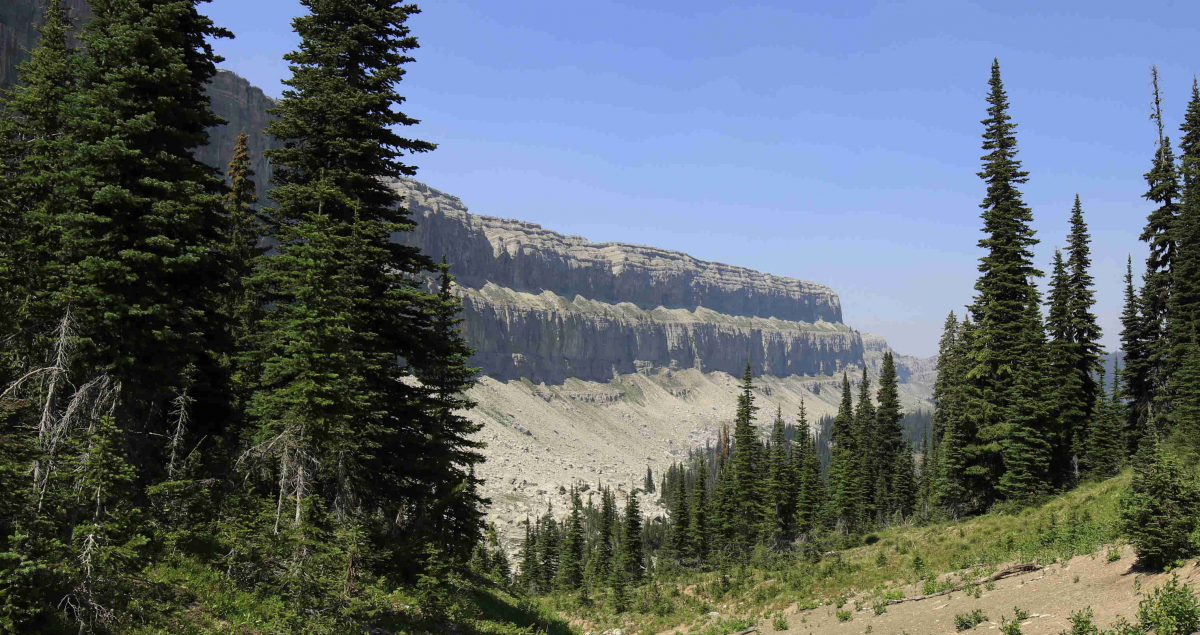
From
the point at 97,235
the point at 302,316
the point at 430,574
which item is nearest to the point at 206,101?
the point at 97,235

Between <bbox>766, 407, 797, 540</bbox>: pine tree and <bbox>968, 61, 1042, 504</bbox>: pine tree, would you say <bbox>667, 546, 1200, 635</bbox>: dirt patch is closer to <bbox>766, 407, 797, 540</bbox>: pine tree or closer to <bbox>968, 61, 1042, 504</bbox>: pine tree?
<bbox>968, 61, 1042, 504</bbox>: pine tree

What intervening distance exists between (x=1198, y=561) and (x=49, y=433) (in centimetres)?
2218

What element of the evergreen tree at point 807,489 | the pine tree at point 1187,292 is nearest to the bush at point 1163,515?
the pine tree at point 1187,292

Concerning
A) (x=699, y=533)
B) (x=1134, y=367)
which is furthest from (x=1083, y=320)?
(x=699, y=533)

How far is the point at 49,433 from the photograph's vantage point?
11.9 m

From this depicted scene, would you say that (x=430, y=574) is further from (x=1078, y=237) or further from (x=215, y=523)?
(x=1078, y=237)

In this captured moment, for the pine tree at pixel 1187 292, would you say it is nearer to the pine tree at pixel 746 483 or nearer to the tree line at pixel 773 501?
the tree line at pixel 773 501

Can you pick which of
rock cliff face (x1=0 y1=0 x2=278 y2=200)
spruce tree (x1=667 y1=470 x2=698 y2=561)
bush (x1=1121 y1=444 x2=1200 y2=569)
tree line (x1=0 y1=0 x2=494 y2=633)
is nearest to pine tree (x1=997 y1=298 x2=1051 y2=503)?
bush (x1=1121 y1=444 x2=1200 y2=569)

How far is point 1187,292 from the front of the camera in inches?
1521

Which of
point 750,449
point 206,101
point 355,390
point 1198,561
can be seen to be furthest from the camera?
point 750,449

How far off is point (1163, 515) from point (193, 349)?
2264cm

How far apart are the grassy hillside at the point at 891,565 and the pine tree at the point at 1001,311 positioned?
14.0 ft

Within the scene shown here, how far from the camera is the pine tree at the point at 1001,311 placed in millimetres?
34844

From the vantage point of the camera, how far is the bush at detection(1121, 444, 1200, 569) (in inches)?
525
